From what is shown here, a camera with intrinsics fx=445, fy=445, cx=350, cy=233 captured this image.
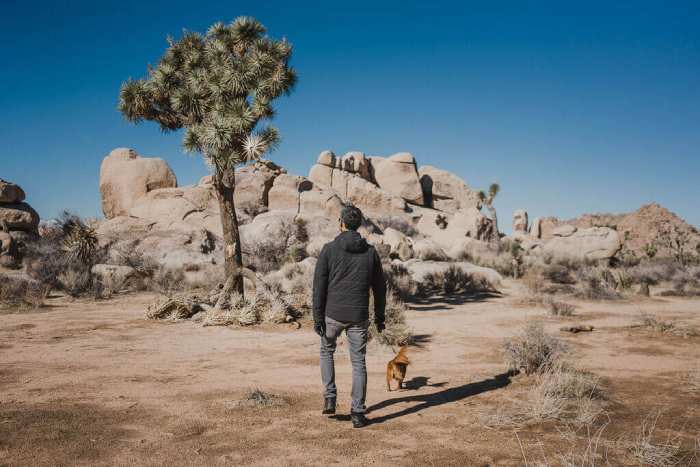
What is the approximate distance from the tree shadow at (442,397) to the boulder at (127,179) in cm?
2295

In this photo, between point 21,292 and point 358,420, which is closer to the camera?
point 358,420

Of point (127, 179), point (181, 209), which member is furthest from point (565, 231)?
point (127, 179)

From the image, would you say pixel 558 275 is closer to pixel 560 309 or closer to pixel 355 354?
pixel 560 309

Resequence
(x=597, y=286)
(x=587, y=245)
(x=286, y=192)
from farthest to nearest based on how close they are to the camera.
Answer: (x=286, y=192) → (x=587, y=245) → (x=597, y=286)

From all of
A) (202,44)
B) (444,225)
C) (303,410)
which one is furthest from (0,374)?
(444,225)

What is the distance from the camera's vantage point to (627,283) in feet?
51.6

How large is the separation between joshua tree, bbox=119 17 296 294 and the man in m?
7.17

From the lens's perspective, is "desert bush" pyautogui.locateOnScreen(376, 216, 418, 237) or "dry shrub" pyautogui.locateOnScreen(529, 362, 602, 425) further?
"desert bush" pyautogui.locateOnScreen(376, 216, 418, 237)

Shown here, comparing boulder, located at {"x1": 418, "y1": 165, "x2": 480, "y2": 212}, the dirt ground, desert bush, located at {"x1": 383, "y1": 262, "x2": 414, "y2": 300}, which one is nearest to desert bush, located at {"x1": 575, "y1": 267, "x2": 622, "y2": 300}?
the dirt ground

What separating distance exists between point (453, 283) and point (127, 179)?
18.7 m

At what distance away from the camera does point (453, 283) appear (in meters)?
16.3

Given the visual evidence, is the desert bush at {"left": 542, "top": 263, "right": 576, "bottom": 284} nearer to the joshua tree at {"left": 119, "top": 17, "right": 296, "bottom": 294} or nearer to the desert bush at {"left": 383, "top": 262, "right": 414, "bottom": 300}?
the desert bush at {"left": 383, "top": 262, "right": 414, "bottom": 300}

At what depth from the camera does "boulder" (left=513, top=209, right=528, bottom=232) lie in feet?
159

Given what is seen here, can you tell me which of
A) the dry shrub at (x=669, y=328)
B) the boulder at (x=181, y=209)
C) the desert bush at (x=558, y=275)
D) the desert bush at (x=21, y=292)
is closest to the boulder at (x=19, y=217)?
the boulder at (x=181, y=209)
